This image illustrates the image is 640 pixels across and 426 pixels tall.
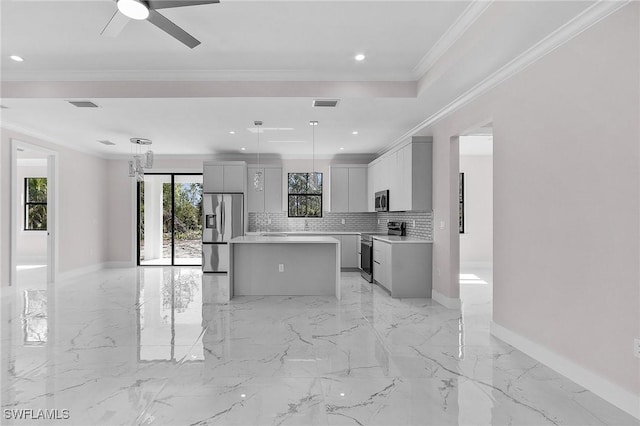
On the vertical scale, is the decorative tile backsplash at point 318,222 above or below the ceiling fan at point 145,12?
below

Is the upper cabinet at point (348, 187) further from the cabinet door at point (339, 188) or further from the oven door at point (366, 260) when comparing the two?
the oven door at point (366, 260)

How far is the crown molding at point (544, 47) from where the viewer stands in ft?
7.70

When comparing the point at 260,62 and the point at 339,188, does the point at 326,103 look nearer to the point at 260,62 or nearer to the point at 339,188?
the point at 260,62

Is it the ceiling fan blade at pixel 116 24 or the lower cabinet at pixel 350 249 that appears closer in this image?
the ceiling fan blade at pixel 116 24

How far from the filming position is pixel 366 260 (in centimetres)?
680

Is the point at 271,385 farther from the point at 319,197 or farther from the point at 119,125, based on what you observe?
the point at 319,197

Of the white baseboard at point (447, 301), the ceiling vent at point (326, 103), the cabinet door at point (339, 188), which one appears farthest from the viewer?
the cabinet door at point (339, 188)

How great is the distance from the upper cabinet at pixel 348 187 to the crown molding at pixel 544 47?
350 centimetres

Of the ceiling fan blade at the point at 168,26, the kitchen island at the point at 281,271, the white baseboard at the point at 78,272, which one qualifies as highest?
the ceiling fan blade at the point at 168,26

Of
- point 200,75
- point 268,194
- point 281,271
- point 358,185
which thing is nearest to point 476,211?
point 358,185

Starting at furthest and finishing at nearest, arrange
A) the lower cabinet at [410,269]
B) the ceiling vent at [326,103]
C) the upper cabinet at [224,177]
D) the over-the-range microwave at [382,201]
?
the upper cabinet at [224,177], the over-the-range microwave at [382,201], the lower cabinet at [410,269], the ceiling vent at [326,103]

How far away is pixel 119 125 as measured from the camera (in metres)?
5.50

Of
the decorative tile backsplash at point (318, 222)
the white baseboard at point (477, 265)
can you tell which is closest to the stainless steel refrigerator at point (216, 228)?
the decorative tile backsplash at point (318, 222)

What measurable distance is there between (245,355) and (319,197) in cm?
551
